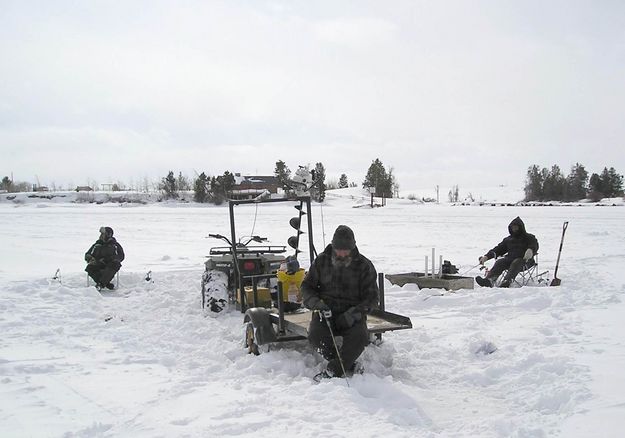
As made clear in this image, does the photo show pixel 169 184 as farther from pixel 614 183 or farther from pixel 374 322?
pixel 374 322

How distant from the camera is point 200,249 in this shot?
17.4m

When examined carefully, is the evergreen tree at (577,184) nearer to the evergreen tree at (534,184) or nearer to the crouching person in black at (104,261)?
the evergreen tree at (534,184)

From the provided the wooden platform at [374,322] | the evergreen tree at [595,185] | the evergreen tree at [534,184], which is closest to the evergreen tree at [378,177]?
the evergreen tree at [534,184]

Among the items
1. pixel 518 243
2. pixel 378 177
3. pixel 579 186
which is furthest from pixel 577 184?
pixel 518 243

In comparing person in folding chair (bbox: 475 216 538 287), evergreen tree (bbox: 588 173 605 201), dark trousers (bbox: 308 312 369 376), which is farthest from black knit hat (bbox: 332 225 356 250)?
evergreen tree (bbox: 588 173 605 201)

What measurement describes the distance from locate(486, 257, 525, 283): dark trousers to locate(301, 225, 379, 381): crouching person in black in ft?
16.9

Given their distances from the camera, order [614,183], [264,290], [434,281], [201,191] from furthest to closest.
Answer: [614,183] → [201,191] → [434,281] → [264,290]

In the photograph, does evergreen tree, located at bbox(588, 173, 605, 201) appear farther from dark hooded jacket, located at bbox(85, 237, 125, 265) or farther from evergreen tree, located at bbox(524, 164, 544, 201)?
dark hooded jacket, located at bbox(85, 237, 125, 265)

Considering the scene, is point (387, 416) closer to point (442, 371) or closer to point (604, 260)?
point (442, 371)

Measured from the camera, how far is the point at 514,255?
9969 mm

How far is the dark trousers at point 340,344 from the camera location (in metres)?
4.79

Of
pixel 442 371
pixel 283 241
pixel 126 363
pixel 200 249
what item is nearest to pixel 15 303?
pixel 126 363

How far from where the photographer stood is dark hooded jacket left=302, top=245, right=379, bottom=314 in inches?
205

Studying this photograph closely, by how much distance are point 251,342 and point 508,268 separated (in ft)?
19.6
